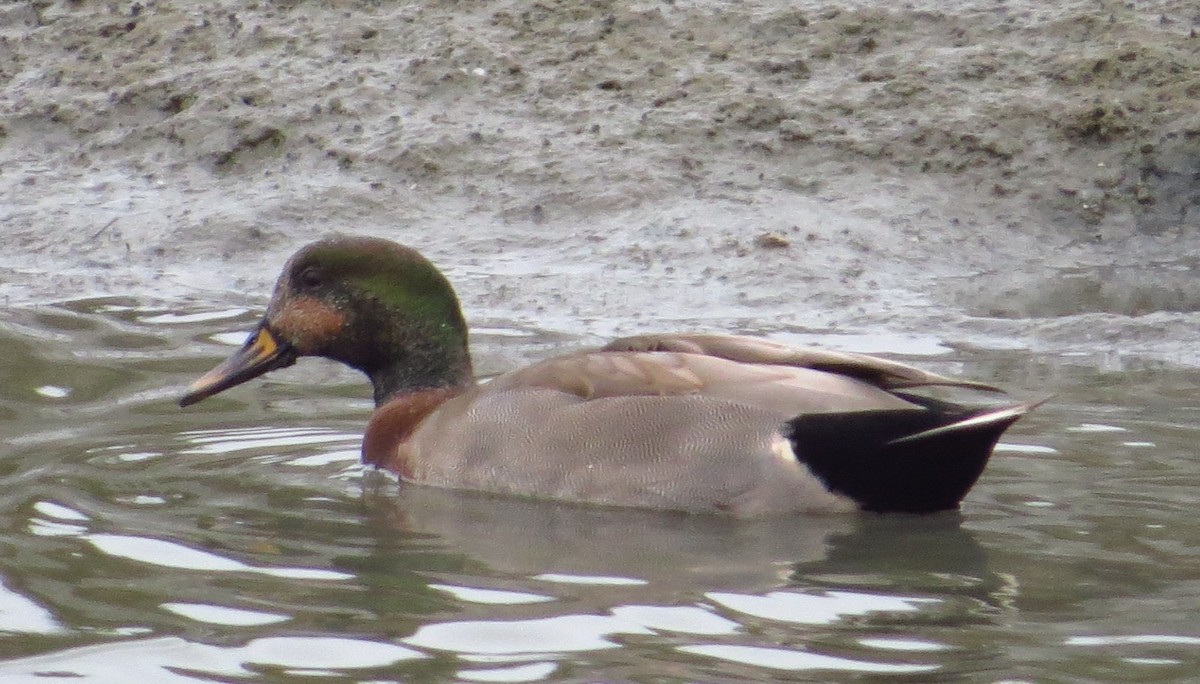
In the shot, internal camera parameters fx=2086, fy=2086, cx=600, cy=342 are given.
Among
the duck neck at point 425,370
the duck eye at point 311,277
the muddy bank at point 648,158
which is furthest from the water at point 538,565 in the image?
the muddy bank at point 648,158

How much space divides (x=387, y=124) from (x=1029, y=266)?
110 inches

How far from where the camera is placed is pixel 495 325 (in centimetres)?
749

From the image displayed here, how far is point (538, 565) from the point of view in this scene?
15.6 feet

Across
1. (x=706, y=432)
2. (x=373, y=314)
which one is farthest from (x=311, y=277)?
(x=706, y=432)

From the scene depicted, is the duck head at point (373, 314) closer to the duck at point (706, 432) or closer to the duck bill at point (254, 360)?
the duck bill at point (254, 360)

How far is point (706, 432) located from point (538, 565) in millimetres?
763

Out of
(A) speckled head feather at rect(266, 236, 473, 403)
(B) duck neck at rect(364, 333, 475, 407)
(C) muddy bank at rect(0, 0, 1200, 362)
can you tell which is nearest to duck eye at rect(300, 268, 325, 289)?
(A) speckled head feather at rect(266, 236, 473, 403)

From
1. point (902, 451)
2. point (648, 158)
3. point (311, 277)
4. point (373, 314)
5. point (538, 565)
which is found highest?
point (648, 158)

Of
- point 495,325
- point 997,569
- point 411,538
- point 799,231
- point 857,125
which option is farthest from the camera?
point 857,125

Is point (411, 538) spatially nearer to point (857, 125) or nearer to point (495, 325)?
point (495, 325)

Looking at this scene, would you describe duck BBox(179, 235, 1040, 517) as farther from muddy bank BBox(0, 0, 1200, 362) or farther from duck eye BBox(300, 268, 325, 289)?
muddy bank BBox(0, 0, 1200, 362)

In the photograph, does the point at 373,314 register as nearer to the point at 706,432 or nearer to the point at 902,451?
the point at 706,432

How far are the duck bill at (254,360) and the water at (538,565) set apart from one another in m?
0.16

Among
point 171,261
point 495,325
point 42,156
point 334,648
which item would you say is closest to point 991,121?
point 495,325
